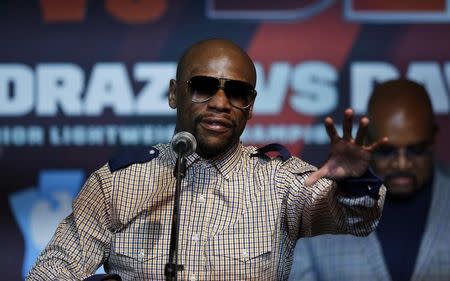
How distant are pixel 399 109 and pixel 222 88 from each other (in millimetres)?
2001

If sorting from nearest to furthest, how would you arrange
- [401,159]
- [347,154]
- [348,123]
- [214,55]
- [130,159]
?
1. [348,123]
2. [347,154]
3. [214,55]
4. [130,159]
5. [401,159]

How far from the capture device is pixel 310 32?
4727 millimetres

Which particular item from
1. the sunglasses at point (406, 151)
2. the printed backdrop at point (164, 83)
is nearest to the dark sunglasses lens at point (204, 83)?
the printed backdrop at point (164, 83)

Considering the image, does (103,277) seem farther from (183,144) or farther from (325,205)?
(325,205)

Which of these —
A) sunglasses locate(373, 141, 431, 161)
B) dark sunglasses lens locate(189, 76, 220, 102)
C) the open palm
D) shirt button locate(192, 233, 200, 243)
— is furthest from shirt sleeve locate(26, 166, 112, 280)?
sunglasses locate(373, 141, 431, 161)

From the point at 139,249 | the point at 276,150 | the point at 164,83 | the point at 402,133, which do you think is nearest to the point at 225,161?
the point at 276,150

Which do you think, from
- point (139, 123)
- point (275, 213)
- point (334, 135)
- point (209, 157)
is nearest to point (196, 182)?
point (209, 157)

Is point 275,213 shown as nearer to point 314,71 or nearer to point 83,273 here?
point 83,273

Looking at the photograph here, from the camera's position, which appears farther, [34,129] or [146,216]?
[34,129]

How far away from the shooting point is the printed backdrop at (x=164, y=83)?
471 centimetres

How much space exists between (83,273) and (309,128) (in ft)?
6.76

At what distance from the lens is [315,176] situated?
2730 mm

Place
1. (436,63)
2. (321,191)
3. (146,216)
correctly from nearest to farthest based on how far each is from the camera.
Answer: (321,191), (146,216), (436,63)

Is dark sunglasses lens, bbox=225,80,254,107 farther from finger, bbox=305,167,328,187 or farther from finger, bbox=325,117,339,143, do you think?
finger, bbox=325,117,339,143
